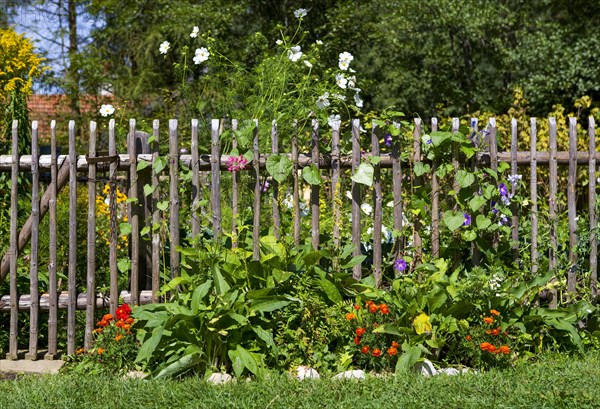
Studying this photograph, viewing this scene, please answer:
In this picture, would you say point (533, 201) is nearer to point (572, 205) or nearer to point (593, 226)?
point (572, 205)

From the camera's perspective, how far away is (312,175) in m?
5.26

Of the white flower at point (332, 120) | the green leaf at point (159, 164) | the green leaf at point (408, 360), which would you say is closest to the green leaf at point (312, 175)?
the white flower at point (332, 120)

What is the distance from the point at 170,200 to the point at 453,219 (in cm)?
188

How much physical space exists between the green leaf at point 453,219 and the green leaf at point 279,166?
1089mm

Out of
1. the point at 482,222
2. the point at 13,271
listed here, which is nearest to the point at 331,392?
the point at 482,222

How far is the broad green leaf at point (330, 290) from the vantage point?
5090 millimetres

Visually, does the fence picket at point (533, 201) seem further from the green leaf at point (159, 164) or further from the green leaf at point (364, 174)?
the green leaf at point (159, 164)

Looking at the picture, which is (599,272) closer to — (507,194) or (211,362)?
(507,194)

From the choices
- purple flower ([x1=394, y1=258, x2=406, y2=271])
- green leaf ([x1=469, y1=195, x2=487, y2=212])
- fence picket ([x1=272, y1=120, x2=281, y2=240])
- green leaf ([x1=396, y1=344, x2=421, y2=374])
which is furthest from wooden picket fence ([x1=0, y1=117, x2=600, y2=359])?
green leaf ([x1=396, y1=344, x2=421, y2=374])

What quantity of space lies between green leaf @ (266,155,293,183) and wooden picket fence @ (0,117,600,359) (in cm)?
7

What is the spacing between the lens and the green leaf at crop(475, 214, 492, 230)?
5344mm

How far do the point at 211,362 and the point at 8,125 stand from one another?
3.22 m

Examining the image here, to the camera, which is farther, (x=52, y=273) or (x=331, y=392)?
(x=52, y=273)

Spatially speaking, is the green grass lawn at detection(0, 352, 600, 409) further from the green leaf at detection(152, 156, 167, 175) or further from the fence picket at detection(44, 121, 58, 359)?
the green leaf at detection(152, 156, 167, 175)
